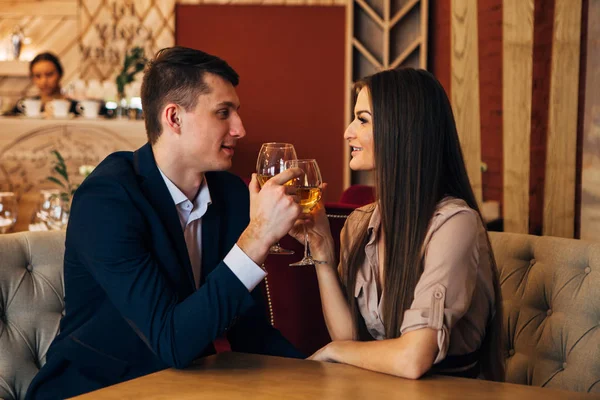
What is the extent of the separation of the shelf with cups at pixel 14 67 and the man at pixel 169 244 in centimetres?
496

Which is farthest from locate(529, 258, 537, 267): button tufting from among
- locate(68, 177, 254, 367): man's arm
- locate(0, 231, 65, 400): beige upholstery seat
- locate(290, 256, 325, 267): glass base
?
locate(0, 231, 65, 400): beige upholstery seat

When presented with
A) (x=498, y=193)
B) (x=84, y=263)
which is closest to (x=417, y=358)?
(x=84, y=263)

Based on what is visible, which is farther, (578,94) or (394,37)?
(394,37)

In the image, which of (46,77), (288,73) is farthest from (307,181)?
(46,77)

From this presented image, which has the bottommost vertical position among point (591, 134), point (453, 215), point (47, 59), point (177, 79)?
point (453, 215)

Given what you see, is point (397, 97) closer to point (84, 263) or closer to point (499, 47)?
point (84, 263)

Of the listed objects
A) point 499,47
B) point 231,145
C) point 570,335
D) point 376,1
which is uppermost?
point 376,1

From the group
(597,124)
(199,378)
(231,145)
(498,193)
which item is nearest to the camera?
(199,378)

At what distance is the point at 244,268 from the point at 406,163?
15.3 inches

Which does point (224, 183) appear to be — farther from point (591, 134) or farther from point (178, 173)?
point (591, 134)

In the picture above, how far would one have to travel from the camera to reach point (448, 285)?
1255 millimetres

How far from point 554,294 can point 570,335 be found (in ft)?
0.29

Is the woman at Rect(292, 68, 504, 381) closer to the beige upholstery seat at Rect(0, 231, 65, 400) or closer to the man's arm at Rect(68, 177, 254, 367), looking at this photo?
the man's arm at Rect(68, 177, 254, 367)

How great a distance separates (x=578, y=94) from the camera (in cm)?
240
